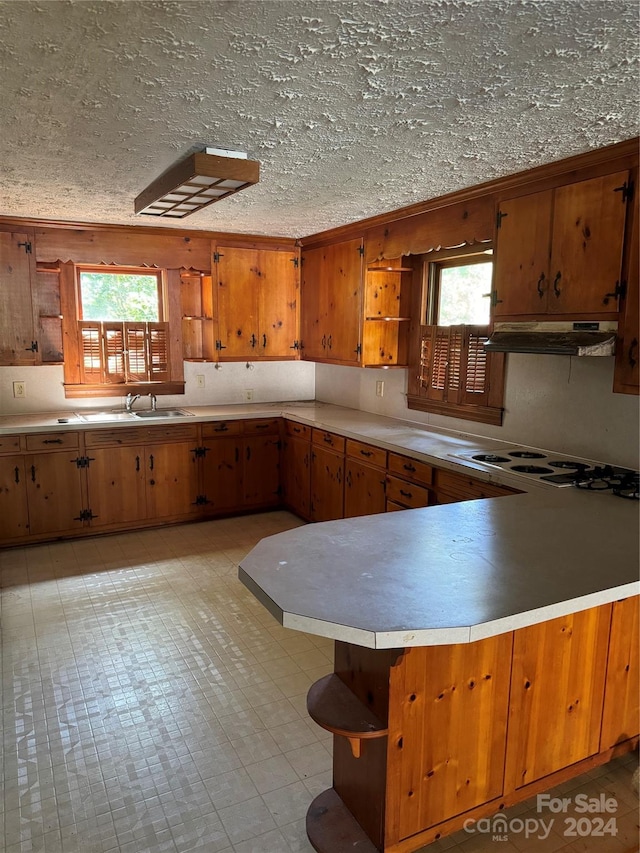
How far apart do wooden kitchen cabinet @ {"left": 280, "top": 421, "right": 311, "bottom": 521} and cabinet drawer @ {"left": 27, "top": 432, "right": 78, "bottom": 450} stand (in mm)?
1662

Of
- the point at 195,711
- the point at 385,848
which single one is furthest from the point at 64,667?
the point at 385,848

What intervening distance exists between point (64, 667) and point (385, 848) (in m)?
Result: 1.76

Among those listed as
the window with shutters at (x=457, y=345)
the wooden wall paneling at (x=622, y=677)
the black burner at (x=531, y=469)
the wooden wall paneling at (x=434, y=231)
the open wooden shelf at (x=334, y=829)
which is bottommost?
the open wooden shelf at (x=334, y=829)

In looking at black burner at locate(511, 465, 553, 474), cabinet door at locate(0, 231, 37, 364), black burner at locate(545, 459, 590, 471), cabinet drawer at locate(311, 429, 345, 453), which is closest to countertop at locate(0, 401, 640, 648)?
black burner at locate(511, 465, 553, 474)

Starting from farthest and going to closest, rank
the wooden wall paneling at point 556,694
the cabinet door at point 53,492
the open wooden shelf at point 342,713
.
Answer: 1. the cabinet door at point 53,492
2. the wooden wall paneling at point 556,694
3. the open wooden shelf at point 342,713

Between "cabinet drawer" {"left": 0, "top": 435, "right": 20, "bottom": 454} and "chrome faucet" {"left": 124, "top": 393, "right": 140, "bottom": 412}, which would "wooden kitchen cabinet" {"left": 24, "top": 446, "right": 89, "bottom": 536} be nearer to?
"cabinet drawer" {"left": 0, "top": 435, "right": 20, "bottom": 454}

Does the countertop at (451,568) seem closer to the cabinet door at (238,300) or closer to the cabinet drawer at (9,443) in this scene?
the cabinet drawer at (9,443)

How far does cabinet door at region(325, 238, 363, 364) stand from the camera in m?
4.43

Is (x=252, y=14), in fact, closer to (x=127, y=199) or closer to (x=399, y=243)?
(x=127, y=199)

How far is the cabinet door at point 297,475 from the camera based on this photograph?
473cm

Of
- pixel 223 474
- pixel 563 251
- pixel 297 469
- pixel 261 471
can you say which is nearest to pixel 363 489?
pixel 297 469

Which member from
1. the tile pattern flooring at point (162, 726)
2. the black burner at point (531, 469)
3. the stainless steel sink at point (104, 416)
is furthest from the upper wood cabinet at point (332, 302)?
the tile pattern flooring at point (162, 726)

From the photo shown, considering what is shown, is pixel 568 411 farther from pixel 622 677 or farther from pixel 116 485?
pixel 116 485

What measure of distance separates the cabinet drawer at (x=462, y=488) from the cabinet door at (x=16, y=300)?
3123 mm
